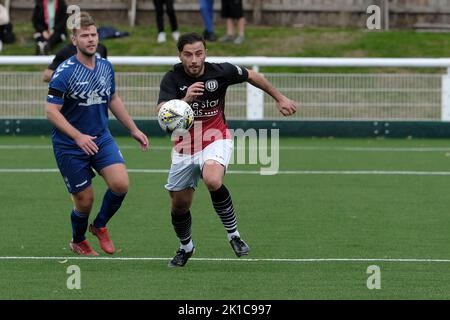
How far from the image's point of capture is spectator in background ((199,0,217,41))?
23906mm

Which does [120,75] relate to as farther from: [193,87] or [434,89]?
[193,87]

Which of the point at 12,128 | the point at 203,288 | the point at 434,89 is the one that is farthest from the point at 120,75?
the point at 203,288

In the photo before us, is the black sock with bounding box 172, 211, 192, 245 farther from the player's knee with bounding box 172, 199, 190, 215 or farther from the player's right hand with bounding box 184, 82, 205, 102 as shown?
the player's right hand with bounding box 184, 82, 205, 102

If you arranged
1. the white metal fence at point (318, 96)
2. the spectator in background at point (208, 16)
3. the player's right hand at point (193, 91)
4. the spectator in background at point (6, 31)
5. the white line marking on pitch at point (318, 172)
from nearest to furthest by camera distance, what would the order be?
1. the player's right hand at point (193, 91)
2. the white line marking on pitch at point (318, 172)
3. the white metal fence at point (318, 96)
4. the spectator in background at point (208, 16)
5. the spectator in background at point (6, 31)

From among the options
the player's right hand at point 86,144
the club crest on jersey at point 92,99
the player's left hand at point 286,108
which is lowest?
the player's right hand at point 86,144

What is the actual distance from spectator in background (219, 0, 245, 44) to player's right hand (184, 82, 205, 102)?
14.2 m

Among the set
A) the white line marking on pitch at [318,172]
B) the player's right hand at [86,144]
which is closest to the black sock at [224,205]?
the player's right hand at [86,144]

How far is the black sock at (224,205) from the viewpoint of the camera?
32.4 feet

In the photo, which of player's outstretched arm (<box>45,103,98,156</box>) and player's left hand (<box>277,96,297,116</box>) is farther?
player's left hand (<box>277,96,297,116</box>)

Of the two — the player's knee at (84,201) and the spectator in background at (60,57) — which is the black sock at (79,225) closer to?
the player's knee at (84,201)

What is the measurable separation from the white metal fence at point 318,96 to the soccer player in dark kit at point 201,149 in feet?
34.4

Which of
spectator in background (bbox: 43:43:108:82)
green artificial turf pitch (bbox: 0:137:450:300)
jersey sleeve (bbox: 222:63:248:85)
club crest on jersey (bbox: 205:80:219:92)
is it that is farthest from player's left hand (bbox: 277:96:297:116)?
spectator in background (bbox: 43:43:108:82)

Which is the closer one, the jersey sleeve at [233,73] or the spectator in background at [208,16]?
the jersey sleeve at [233,73]

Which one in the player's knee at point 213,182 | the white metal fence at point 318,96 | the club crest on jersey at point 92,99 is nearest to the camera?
the player's knee at point 213,182
